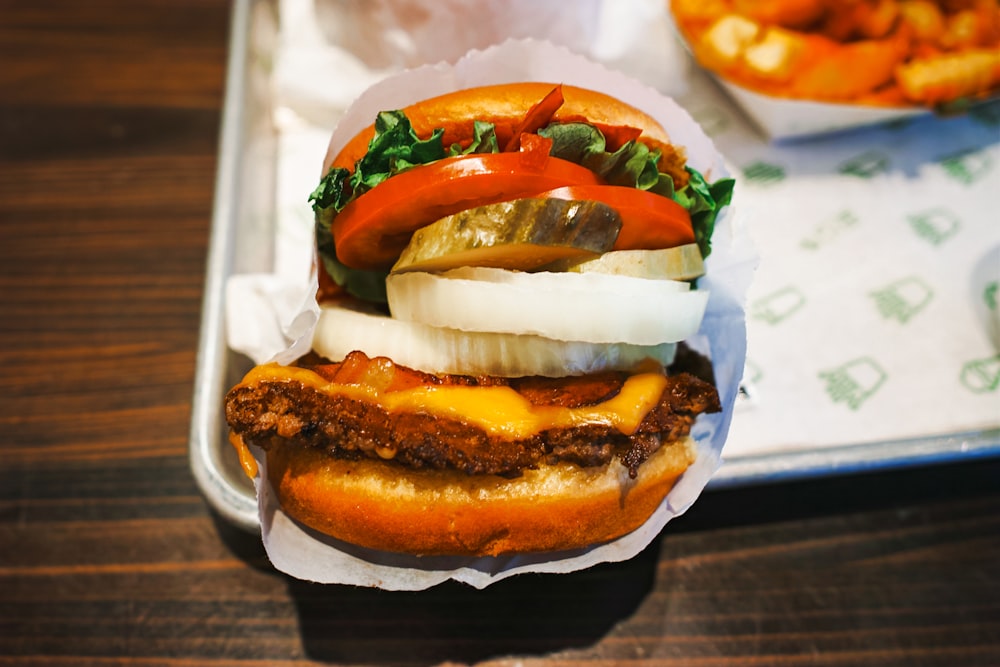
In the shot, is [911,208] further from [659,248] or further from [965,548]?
[659,248]

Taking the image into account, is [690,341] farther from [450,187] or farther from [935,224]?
[935,224]

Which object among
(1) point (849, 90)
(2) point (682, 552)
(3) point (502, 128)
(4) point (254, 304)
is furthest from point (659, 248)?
(1) point (849, 90)

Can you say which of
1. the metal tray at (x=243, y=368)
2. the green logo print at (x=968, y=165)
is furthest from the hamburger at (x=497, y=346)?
the green logo print at (x=968, y=165)

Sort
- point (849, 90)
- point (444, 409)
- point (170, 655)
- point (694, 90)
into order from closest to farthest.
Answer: point (444, 409) → point (170, 655) → point (849, 90) → point (694, 90)

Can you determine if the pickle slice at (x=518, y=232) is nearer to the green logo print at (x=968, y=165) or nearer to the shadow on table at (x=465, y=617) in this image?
the shadow on table at (x=465, y=617)

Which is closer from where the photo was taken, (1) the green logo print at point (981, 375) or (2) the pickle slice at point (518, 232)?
(2) the pickle slice at point (518, 232)
